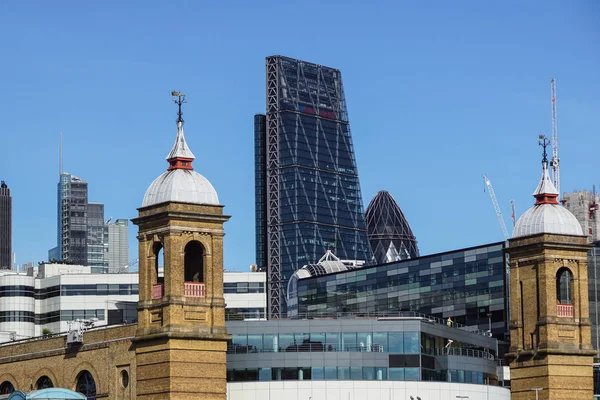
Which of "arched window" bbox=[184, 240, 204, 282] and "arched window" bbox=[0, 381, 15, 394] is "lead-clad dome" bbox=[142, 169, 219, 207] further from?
"arched window" bbox=[0, 381, 15, 394]

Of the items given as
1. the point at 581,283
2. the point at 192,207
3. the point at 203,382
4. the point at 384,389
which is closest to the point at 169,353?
the point at 203,382

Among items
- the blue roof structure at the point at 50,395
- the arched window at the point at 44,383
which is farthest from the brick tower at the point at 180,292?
the arched window at the point at 44,383

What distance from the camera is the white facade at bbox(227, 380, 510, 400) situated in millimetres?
117250

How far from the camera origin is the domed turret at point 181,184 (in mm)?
112438

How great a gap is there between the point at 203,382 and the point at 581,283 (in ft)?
117

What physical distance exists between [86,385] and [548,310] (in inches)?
1463

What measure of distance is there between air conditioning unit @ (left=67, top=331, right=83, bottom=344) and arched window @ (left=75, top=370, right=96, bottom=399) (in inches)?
93.8

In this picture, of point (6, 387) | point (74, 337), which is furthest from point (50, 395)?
point (6, 387)

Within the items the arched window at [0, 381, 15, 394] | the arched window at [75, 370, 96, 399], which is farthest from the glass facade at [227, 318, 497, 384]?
the arched window at [0, 381, 15, 394]

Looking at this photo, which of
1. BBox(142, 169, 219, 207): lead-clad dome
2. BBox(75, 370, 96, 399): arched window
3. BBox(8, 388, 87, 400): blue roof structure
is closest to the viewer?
BBox(8, 388, 87, 400): blue roof structure

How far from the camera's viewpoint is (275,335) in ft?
393

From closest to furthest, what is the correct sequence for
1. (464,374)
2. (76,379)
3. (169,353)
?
1. (169,353)
2. (76,379)
3. (464,374)

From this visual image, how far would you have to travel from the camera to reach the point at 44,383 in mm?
121688

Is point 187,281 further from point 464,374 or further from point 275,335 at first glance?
point 464,374
